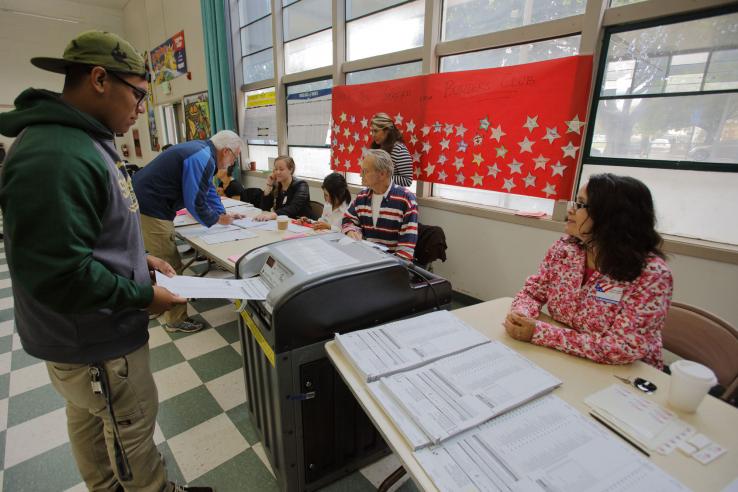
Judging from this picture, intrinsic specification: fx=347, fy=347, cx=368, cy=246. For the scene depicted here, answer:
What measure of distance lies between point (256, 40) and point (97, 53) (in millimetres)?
4946

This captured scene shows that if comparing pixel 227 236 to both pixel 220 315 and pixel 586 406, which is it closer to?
pixel 220 315

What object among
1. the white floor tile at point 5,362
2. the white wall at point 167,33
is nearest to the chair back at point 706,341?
the white floor tile at point 5,362

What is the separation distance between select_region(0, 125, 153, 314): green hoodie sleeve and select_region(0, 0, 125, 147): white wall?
9.18m

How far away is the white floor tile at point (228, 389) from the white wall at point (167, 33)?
459 cm

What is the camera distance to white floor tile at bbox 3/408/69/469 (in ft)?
4.96

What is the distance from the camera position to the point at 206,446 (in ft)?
5.15

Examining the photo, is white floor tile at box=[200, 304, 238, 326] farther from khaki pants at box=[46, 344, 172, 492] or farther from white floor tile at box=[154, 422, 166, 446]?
khaki pants at box=[46, 344, 172, 492]

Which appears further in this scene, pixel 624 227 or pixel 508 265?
pixel 508 265

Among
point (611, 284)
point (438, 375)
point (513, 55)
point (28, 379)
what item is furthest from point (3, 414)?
point (513, 55)

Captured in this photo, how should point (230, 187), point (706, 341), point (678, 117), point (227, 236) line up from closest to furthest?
point (706, 341), point (678, 117), point (227, 236), point (230, 187)

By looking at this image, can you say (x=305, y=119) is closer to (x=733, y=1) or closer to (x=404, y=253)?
(x=404, y=253)

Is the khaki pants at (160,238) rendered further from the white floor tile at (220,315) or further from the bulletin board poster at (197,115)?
the bulletin board poster at (197,115)

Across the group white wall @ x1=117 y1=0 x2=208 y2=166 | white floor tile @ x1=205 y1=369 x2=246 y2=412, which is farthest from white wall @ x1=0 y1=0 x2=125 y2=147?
white floor tile @ x1=205 y1=369 x2=246 y2=412

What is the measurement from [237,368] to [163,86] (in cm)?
705
